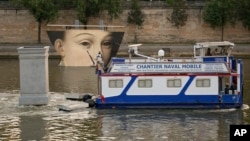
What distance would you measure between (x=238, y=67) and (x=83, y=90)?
11.3m

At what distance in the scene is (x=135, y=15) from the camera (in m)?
80.4

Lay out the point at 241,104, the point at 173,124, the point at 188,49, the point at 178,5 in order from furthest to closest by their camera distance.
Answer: the point at 178,5 < the point at 188,49 < the point at 241,104 < the point at 173,124

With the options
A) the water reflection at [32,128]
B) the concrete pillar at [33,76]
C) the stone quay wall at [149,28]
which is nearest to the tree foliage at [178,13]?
the stone quay wall at [149,28]

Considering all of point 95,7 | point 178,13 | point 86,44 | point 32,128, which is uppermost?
point 95,7

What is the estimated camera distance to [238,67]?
32562mm

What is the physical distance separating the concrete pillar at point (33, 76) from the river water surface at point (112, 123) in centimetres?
58

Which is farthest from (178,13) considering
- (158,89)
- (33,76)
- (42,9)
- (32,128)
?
(32,128)

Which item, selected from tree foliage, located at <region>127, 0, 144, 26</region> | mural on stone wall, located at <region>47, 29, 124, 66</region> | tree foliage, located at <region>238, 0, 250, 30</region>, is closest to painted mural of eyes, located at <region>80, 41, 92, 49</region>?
mural on stone wall, located at <region>47, 29, 124, 66</region>

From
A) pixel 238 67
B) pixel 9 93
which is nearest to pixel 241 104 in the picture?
pixel 238 67

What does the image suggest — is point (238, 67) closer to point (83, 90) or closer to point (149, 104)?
point (149, 104)

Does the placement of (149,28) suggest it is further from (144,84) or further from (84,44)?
(144,84)

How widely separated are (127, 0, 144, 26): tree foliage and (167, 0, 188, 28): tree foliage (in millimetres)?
3309

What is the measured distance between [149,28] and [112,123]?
2060 inches

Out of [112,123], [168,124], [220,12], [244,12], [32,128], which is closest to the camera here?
[32,128]
